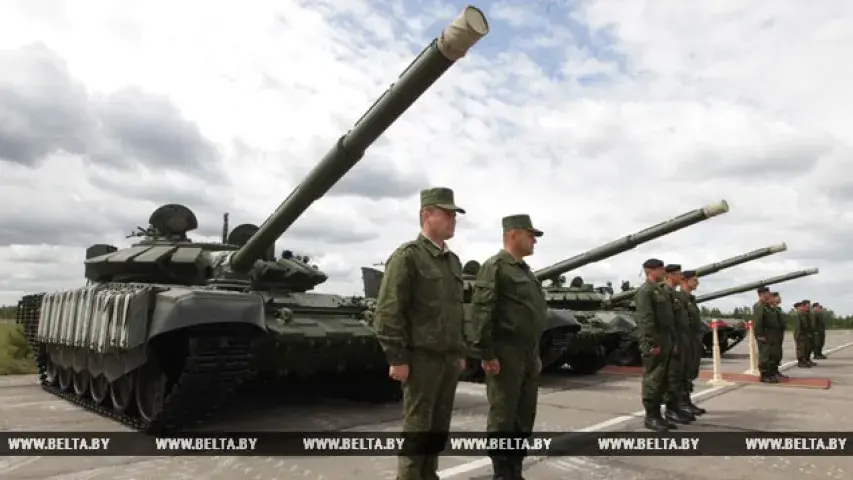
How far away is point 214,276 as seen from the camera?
800 cm

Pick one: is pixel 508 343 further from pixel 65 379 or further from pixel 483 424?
pixel 65 379

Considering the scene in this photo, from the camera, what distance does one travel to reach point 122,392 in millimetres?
7414

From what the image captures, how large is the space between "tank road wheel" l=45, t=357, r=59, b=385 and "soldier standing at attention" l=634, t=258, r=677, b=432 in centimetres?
857

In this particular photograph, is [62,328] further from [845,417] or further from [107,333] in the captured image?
[845,417]

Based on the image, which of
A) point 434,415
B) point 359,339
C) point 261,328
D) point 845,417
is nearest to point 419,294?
point 434,415

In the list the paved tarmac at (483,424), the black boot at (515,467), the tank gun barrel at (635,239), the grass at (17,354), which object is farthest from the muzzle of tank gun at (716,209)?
the grass at (17,354)

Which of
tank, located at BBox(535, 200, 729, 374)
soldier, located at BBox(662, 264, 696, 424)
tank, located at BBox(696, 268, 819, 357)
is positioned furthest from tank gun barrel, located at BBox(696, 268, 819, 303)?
soldier, located at BBox(662, 264, 696, 424)

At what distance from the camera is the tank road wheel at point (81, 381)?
8.66m

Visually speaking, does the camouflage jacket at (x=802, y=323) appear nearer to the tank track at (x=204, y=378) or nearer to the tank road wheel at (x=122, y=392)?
the tank track at (x=204, y=378)

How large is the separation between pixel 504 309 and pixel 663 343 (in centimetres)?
279

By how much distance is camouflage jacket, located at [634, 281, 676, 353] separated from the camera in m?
6.60

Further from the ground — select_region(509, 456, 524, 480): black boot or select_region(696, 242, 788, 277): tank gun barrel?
select_region(696, 242, 788, 277): tank gun barrel

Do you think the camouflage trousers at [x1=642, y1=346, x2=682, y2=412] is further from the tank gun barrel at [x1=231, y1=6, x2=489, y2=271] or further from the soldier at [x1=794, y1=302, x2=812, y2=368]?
the soldier at [x1=794, y1=302, x2=812, y2=368]

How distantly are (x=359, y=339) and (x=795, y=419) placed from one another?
490cm
